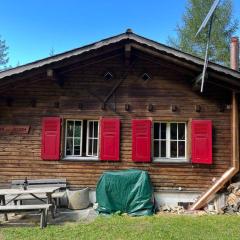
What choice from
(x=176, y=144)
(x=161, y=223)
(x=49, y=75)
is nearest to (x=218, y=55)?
(x=176, y=144)

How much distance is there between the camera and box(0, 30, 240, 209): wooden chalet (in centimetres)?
959

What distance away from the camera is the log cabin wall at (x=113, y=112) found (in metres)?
9.65

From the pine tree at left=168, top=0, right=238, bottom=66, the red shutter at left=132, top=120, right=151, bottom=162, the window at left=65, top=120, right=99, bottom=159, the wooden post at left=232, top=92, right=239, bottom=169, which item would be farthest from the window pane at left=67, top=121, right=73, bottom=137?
the pine tree at left=168, top=0, right=238, bottom=66

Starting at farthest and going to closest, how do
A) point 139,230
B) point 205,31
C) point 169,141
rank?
point 205,31 → point 169,141 → point 139,230

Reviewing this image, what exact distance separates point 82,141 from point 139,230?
3757 millimetres

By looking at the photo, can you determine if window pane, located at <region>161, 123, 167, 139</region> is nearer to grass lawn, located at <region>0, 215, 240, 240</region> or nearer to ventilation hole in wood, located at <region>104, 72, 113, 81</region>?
ventilation hole in wood, located at <region>104, 72, 113, 81</region>

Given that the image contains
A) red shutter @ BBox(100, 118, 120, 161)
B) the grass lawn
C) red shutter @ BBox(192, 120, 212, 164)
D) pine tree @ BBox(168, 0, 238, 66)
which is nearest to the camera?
the grass lawn

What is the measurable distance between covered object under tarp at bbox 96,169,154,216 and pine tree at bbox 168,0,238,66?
16.4 m

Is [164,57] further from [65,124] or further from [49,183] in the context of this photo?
[49,183]

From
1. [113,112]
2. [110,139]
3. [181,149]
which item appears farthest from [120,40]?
[181,149]

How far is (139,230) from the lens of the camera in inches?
273

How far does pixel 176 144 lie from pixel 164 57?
254 cm

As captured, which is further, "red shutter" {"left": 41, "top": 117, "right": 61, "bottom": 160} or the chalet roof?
"red shutter" {"left": 41, "top": 117, "right": 61, "bottom": 160}

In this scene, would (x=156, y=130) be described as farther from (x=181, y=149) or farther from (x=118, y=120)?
(x=118, y=120)
